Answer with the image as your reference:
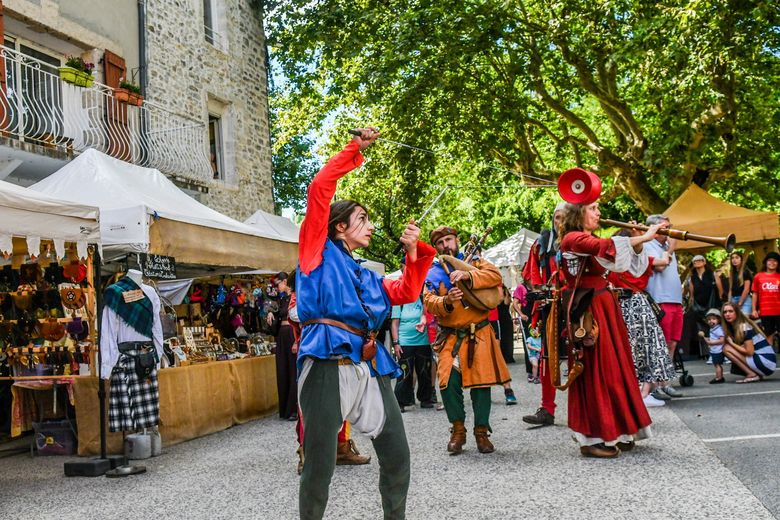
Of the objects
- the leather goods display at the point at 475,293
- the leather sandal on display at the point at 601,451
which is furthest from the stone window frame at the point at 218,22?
the leather sandal on display at the point at 601,451

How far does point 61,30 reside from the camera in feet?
40.0

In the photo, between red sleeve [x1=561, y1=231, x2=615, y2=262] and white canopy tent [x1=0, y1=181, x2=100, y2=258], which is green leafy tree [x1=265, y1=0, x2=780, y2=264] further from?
white canopy tent [x1=0, y1=181, x2=100, y2=258]

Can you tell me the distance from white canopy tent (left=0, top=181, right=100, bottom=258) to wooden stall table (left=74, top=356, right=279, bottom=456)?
1765 millimetres

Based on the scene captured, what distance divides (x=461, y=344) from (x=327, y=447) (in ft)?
10.2

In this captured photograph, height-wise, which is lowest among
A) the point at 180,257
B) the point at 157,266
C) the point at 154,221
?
the point at 157,266

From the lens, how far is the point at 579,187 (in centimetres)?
580

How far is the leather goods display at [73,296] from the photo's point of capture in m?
8.08

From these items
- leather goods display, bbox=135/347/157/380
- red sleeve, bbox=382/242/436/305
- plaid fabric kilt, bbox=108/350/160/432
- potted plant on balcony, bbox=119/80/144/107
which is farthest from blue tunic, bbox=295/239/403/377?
potted plant on balcony, bbox=119/80/144/107

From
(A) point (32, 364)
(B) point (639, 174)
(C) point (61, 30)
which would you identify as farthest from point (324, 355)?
(B) point (639, 174)

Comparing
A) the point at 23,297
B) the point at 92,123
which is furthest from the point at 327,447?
the point at 92,123

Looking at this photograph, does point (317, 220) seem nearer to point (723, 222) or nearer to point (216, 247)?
point (216, 247)

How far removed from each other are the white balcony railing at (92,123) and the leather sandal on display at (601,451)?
26.4ft

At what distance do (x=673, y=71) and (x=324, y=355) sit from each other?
12.4 m

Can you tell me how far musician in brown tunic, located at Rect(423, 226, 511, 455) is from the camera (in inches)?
251
